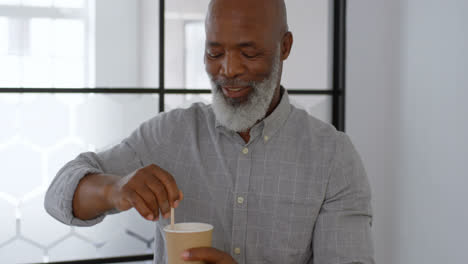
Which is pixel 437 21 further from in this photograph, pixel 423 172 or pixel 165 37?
pixel 165 37

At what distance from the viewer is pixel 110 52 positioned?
6.37 feet

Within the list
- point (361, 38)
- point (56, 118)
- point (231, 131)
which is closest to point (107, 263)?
point (56, 118)

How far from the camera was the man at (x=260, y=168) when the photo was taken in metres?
1.22

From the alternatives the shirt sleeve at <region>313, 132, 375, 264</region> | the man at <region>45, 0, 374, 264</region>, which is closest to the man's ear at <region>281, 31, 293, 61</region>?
the man at <region>45, 0, 374, 264</region>

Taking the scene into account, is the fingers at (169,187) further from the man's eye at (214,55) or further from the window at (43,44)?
the window at (43,44)

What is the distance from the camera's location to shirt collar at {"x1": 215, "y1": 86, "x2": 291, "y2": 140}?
130 cm

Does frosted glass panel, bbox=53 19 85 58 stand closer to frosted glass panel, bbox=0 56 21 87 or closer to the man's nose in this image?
frosted glass panel, bbox=0 56 21 87

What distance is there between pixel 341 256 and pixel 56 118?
1233mm

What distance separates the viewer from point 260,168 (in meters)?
1.27

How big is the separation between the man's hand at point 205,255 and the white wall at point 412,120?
113 centimetres

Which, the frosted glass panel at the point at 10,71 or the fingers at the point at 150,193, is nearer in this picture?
the fingers at the point at 150,193

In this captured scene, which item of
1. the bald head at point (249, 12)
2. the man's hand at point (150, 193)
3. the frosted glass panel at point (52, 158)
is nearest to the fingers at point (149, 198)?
the man's hand at point (150, 193)

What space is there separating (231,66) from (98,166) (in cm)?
42

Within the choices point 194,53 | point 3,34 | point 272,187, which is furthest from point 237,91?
point 3,34
